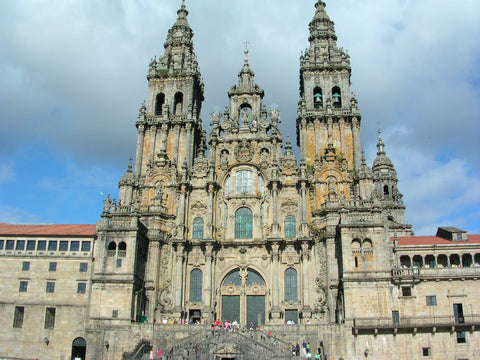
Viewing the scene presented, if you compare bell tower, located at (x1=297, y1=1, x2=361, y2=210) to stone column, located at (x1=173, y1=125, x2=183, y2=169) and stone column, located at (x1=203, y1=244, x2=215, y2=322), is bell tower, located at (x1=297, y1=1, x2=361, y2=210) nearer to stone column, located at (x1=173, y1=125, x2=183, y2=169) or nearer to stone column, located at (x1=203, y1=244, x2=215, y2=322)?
stone column, located at (x1=203, y1=244, x2=215, y2=322)

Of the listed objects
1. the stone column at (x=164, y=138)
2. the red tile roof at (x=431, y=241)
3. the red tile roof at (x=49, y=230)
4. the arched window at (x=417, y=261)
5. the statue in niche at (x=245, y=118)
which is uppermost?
the statue in niche at (x=245, y=118)

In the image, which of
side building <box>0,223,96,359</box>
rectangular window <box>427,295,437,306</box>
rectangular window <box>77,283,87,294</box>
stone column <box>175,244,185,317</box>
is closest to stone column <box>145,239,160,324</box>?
stone column <box>175,244,185,317</box>

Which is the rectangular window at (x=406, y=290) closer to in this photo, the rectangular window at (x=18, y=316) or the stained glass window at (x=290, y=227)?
the stained glass window at (x=290, y=227)

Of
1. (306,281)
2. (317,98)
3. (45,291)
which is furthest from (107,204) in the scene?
(317,98)

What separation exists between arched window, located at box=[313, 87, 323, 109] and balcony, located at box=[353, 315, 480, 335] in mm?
24595

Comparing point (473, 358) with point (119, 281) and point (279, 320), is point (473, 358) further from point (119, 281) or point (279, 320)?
point (119, 281)

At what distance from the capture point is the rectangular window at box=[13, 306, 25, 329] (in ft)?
136

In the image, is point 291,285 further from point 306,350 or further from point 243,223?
point 306,350

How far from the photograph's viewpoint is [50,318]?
4166 cm

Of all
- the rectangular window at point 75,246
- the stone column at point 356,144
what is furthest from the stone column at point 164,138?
the stone column at point 356,144

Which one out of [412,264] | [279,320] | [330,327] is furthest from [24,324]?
[412,264]

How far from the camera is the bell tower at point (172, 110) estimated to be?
51312mm

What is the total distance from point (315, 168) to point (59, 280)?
86.2ft

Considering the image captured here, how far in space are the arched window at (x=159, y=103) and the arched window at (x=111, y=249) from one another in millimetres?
18377
